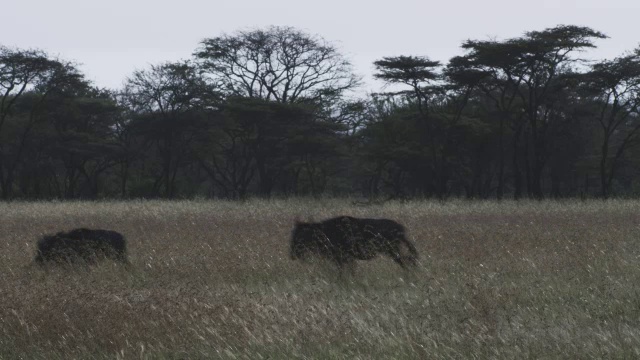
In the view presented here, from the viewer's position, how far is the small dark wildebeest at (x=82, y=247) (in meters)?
9.62

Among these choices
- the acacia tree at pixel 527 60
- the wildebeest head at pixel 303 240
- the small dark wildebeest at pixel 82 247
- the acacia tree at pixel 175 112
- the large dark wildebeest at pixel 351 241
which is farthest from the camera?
the acacia tree at pixel 175 112

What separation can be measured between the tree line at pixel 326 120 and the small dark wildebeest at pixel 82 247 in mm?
27377

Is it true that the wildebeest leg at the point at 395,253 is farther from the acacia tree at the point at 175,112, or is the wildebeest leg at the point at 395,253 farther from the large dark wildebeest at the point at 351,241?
the acacia tree at the point at 175,112

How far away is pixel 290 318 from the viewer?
19.5 ft

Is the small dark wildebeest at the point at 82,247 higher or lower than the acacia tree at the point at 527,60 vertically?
lower

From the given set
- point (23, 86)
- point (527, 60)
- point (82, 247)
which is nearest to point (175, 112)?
point (23, 86)

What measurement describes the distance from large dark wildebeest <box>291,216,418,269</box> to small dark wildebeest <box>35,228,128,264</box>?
2.17 meters

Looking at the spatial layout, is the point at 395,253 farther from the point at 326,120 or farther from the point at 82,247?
the point at 326,120

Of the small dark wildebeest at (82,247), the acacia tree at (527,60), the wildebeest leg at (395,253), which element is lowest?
the small dark wildebeest at (82,247)

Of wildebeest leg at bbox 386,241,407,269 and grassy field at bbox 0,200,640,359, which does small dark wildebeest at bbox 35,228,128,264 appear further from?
wildebeest leg at bbox 386,241,407,269

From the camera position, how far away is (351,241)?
29.0ft

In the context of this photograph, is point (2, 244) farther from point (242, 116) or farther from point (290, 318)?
point (242, 116)

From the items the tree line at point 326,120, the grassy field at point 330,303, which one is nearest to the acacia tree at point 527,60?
the tree line at point 326,120

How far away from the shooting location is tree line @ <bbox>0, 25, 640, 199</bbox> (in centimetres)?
3769
